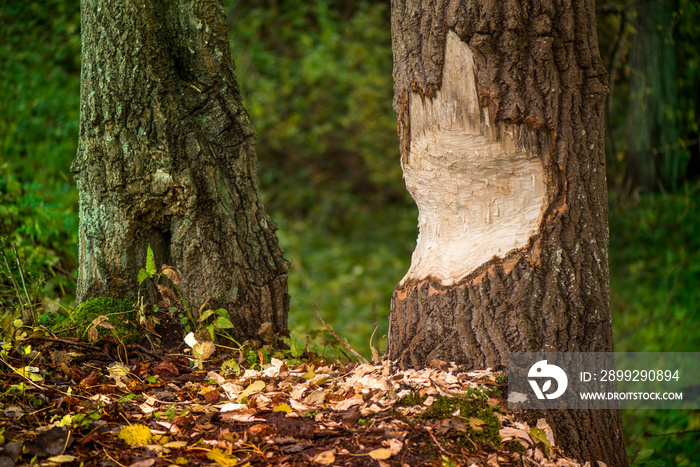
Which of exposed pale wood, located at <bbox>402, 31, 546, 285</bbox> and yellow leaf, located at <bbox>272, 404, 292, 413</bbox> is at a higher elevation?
exposed pale wood, located at <bbox>402, 31, 546, 285</bbox>

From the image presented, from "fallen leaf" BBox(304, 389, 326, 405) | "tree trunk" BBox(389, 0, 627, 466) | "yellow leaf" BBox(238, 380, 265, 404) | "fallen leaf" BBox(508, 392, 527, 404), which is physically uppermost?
"tree trunk" BBox(389, 0, 627, 466)

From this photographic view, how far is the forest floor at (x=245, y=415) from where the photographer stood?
1886 millimetres

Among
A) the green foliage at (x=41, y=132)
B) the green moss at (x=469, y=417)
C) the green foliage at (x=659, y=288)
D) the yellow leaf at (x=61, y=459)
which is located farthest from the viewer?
the green foliage at (x=659, y=288)

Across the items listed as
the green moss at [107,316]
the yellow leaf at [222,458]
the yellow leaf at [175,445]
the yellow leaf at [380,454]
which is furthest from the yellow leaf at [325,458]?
the green moss at [107,316]

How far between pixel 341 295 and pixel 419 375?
205 inches

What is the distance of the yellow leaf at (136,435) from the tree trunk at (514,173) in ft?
3.57

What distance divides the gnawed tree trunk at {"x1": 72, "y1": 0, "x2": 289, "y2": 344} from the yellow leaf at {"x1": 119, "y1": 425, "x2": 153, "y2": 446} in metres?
0.86

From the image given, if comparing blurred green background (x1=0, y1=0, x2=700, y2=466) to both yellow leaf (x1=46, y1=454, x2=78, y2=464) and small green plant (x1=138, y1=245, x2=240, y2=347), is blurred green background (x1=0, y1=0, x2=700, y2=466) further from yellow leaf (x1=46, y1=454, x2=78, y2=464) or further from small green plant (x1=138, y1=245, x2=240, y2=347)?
yellow leaf (x1=46, y1=454, x2=78, y2=464)

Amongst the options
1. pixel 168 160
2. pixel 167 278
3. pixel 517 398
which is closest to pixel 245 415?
pixel 167 278

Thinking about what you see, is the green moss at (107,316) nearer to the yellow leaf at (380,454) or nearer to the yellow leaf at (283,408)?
the yellow leaf at (283,408)

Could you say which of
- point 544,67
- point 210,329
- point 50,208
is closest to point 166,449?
point 210,329

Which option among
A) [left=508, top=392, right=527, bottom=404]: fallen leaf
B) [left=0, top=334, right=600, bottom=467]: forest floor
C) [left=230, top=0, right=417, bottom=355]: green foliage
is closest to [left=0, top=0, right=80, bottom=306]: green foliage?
[left=0, top=334, right=600, bottom=467]: forest floor

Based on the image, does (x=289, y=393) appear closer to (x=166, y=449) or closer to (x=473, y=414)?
(x=166, y=449)

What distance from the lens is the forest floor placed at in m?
1.89
